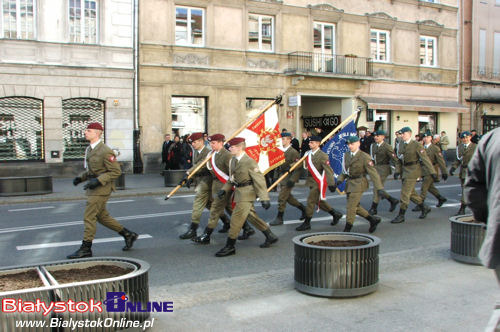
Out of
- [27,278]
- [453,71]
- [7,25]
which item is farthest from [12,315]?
[453,71]

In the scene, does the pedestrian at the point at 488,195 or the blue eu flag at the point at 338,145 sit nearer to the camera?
the pedestrian at the point at 488,195

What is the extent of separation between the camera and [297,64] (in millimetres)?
24953

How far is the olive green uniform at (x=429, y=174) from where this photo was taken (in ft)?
37.6

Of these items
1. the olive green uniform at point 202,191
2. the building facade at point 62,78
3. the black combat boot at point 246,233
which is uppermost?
the building facade at point 62,78

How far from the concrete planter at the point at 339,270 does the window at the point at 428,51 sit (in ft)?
85.9

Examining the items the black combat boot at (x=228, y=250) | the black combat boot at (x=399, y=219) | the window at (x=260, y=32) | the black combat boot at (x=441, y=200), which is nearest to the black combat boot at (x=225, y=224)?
the black combat boot at (x=228, y=250)

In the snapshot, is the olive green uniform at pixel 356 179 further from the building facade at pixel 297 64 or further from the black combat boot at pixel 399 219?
the building facade at pixel 297 64

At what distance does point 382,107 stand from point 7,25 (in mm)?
17212

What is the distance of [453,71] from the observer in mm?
30031

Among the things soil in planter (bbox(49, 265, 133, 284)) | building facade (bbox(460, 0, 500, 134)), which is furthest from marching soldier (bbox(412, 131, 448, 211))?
building facade (bbox(460, 0, 500, 134))

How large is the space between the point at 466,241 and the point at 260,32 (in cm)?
1903

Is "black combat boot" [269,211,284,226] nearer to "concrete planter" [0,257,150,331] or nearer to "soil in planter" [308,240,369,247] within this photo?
"soil in planter" [308,240,369,247]

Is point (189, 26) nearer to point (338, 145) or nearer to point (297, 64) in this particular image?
point (297, 64)

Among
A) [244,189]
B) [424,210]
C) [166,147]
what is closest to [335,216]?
[424,210]
